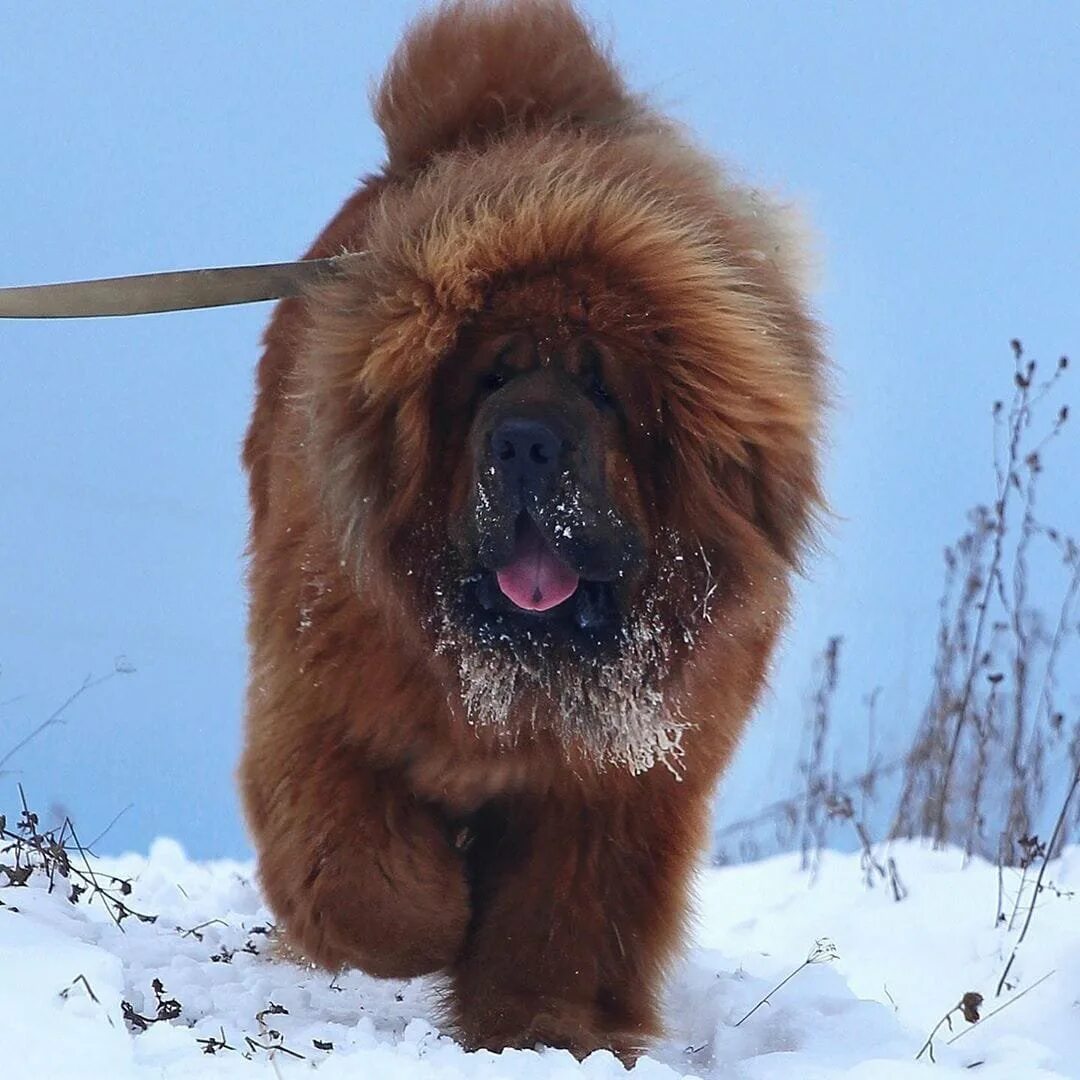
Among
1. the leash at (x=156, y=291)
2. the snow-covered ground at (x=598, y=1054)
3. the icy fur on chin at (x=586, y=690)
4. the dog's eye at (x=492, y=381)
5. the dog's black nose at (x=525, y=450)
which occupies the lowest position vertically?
the snow-covered ground at (x=598, y=1054)

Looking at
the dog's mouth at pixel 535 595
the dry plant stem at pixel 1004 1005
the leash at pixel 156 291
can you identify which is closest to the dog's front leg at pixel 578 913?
the dog's mouth at pixel 535 595

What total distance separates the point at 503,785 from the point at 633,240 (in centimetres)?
108

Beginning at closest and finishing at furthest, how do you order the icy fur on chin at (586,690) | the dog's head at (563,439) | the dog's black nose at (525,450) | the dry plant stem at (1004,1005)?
the dog's black nose at (525,450), the dog's head at (563,439), the icy fur on chin at (586,690), the dry plant stem at (1004,1005)

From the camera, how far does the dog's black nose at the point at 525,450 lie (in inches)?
103

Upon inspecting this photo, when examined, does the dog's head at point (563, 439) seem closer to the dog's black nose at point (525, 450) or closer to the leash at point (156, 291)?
the dog's black nose at point (525, 450)

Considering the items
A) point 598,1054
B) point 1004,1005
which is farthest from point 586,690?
point 1004,1005

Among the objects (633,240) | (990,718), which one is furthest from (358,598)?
(990,718)

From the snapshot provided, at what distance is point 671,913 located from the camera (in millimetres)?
3266

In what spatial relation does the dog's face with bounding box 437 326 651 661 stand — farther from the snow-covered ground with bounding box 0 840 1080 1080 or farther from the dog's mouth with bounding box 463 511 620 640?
the snow-covered ground with bounding box 0 840 1080 1080

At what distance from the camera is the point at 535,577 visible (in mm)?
2812

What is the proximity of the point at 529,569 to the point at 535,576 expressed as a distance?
0.06ft

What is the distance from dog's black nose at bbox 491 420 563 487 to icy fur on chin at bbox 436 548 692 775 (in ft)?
1.10

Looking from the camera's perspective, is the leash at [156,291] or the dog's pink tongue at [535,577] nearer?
the dog's pink tongue at [535,577]

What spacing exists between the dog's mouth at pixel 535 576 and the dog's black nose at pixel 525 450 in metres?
0.13
